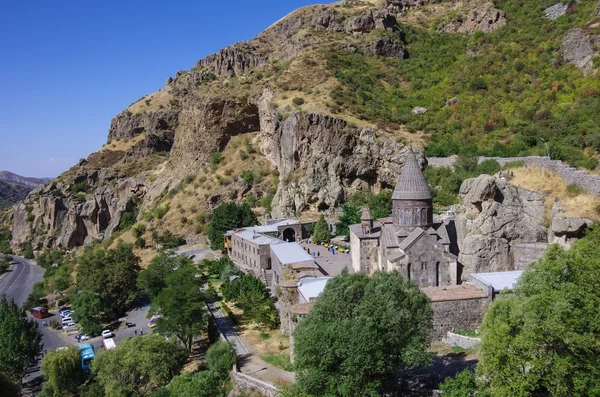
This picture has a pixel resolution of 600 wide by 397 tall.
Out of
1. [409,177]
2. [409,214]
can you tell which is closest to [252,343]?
[409,214]

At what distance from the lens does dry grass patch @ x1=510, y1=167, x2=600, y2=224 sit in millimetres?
21656

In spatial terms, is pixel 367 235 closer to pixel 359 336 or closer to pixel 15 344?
pixel 359 336

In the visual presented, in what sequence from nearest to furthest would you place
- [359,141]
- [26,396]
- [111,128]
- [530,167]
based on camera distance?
[26,396] → [530,167] → [359,141] → [111,128]

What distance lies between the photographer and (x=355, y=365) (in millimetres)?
12734

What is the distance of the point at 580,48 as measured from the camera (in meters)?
45.2

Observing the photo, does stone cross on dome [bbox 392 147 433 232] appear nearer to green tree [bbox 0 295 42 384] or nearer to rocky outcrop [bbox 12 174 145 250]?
green tree [bbox 0 295 42 384]

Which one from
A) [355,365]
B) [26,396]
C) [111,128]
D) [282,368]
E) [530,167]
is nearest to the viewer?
[355,365]

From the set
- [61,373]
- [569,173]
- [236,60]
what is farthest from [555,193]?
[236,60]

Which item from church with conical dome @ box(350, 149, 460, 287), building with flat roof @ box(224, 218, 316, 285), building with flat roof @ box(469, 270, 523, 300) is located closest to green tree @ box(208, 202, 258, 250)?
building with flat roof @ box(224, 218, 316, 285)

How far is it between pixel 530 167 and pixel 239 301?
21.3 m

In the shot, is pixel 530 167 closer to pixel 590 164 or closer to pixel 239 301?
pixel 590 164

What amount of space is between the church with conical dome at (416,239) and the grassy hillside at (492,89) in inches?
584

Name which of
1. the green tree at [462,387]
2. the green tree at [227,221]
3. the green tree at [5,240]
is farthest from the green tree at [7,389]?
the green tree at [5,240]

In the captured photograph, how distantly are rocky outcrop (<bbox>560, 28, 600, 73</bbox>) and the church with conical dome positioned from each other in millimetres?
32674
